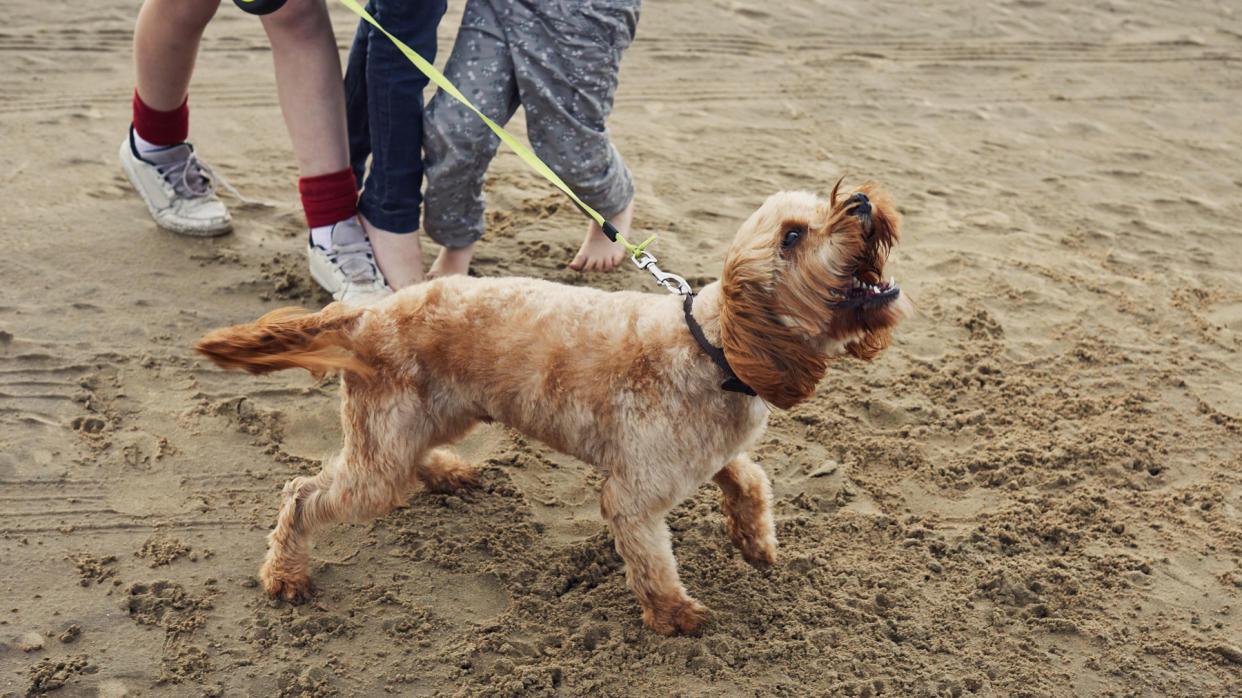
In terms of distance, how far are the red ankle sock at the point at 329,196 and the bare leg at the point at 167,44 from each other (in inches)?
29.4

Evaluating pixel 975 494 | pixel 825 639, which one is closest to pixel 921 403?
pixel 975 494

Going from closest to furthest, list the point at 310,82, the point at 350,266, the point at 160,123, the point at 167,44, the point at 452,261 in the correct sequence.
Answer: the point at 310,82 → the point at 167,44 → the point at 350,266 → the point at 452,261 → the point at 160,123

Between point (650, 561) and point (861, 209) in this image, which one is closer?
point (861, 209)

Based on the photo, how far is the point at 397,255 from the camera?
4.05 metres

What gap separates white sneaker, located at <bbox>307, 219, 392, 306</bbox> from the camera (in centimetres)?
405

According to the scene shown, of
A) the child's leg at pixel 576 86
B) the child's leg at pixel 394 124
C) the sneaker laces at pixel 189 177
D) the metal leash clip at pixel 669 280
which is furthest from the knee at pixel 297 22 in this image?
the metal leash clip at pixel 669 280

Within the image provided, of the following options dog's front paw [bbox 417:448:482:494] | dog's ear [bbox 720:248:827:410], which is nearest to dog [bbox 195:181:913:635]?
dog's ear [bbox 720:248:827:410]

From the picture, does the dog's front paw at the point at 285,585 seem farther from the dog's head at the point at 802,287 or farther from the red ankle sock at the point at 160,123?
the red ankle sock at the point at 160,123

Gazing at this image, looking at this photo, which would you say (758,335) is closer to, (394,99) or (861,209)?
(861,209)

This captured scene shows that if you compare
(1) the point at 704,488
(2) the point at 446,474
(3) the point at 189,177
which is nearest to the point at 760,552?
(1) the point at 704,488

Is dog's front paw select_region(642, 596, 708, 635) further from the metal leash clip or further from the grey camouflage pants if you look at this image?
the grey camouflage pants

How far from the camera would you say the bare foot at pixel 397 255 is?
404 cm

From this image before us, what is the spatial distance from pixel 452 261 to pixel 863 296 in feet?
7.49

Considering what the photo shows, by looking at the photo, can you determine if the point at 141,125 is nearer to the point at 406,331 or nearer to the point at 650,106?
the point at 406,331
